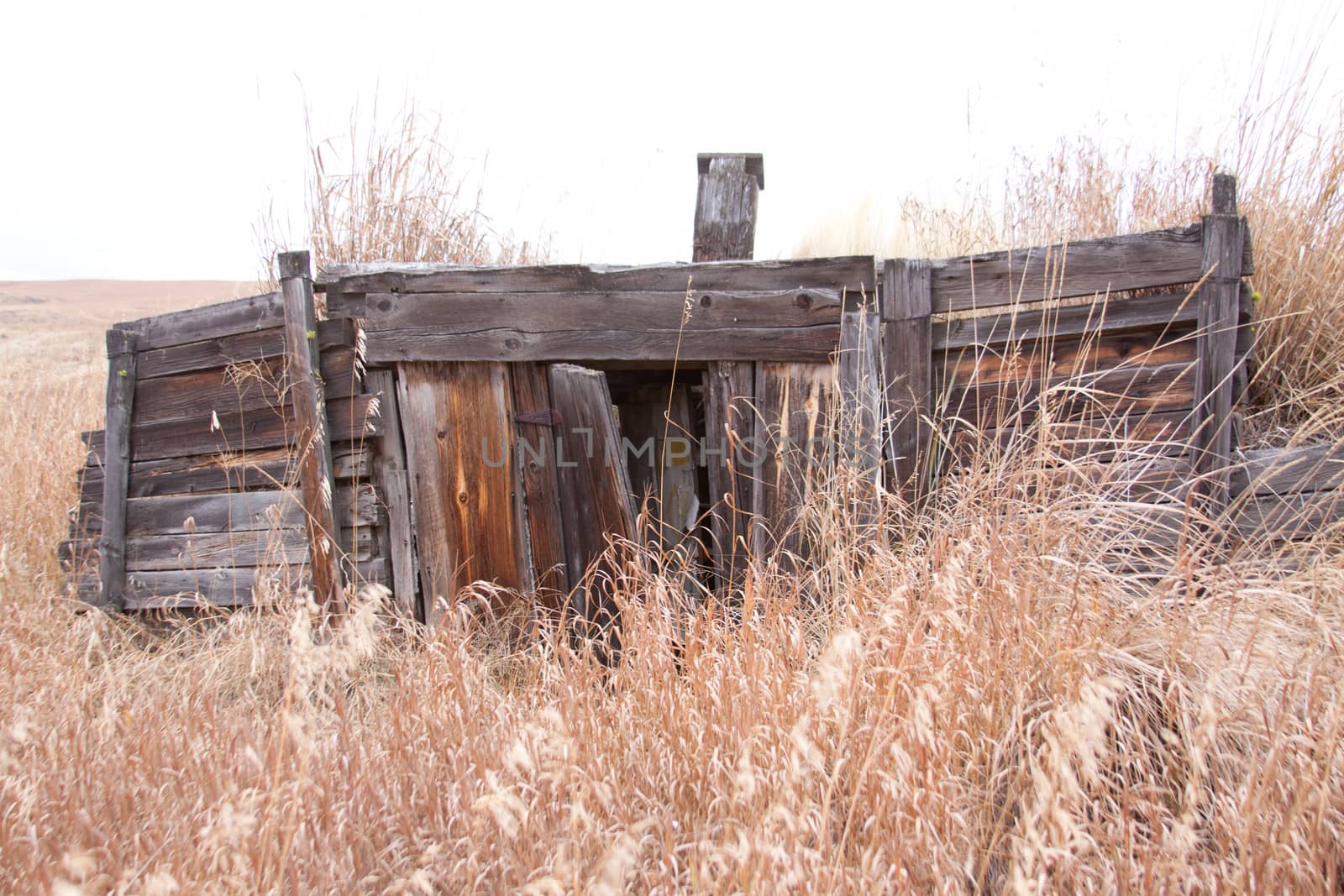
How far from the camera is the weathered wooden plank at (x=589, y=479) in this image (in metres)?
4.39

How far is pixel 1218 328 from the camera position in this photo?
4.12 metres

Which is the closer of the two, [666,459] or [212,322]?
[212,322]

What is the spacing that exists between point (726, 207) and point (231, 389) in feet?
10.1

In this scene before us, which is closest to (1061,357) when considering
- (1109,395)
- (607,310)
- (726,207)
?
(1109,395)

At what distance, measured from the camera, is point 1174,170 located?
239 inches

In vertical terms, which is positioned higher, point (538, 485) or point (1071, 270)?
point (1071, 270)

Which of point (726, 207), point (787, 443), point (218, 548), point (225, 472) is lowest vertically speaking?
point (218, 548)

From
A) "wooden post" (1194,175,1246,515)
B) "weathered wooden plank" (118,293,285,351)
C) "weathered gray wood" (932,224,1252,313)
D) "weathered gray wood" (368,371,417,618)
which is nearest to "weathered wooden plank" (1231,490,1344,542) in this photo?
"wooden post" (1194,175,1246,515)

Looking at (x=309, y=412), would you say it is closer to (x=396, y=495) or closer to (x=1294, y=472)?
(x=396, y=495)

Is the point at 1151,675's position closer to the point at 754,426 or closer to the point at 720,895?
the point at 720,895

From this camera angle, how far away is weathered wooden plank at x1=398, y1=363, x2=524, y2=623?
4.46m

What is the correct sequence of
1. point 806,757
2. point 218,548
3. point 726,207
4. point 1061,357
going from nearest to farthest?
point 806,757 < point 1061,357 < point 726,207 < point 218,548

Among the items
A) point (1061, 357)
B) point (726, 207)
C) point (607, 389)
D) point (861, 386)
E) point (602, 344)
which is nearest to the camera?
point (861, 386)

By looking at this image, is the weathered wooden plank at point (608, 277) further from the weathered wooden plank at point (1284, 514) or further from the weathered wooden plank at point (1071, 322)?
the weathered wooden plank at point (1284, 514)
